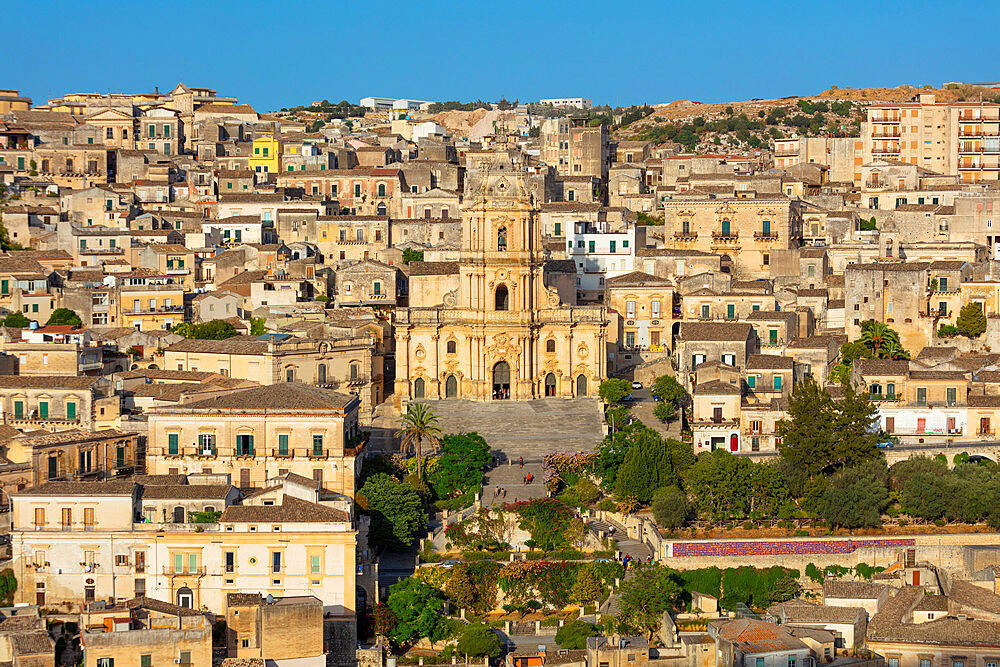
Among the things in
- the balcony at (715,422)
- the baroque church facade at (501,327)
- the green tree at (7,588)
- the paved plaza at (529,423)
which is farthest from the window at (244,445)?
the balcony at (715,422)

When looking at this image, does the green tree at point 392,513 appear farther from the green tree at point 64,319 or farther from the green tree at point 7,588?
the green tree at point 64,319

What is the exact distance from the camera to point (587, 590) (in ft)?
197

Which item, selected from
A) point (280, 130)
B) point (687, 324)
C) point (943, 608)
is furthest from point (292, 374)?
point (280, 130)

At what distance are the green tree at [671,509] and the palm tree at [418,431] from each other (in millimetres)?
8604

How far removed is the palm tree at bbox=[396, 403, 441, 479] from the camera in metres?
68.2

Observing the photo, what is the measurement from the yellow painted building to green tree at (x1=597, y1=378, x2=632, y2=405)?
39.8m

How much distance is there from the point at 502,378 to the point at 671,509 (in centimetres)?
1676

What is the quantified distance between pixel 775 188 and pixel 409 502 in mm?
39926

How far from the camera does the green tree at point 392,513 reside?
61.7 m

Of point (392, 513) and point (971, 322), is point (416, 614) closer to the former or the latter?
point (392, 513)

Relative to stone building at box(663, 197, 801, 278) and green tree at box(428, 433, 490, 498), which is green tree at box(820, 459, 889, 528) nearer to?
green tree at box(428, 433, 490, 498)

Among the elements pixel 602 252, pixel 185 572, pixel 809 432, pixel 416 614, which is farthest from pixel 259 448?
pixel 602 252

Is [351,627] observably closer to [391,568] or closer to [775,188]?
[391,568]

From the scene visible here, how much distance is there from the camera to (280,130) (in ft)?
424
